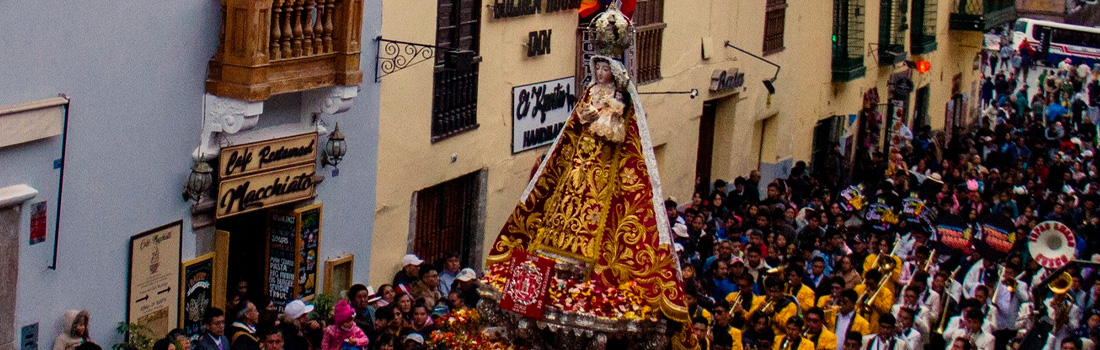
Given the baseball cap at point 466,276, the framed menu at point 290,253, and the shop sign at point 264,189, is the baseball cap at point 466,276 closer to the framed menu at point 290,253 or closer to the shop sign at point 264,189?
the framed menu at point 290,253

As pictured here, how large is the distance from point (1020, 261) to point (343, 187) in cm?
613

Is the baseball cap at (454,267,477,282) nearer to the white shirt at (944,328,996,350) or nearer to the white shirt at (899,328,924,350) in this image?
the white shirt at (899,328,924,350)

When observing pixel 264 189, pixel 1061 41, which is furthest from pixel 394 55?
pixel 1061 41

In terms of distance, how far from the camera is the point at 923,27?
3134 cm

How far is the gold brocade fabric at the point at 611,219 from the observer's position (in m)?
10.0

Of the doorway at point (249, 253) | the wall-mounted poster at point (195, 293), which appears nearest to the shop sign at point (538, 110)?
the doorway at point (249, 253)

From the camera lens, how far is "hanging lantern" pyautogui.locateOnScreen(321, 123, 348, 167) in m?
14.7

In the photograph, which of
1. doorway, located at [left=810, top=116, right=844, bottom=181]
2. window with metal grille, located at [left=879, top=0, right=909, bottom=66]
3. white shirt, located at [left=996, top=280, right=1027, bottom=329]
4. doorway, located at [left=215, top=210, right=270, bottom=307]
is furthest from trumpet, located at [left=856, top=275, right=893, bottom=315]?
window with metal grille, located at [left=879, top=0, right=909, bottom=66]

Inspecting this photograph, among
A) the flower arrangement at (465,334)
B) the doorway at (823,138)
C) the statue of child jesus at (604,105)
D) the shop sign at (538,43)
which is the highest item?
the statue of child jesus at (604,105)

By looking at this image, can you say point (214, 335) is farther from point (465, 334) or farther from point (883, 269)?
point (883, 269)

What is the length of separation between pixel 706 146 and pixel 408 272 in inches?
356

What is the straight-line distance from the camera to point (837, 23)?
27297 millimetres

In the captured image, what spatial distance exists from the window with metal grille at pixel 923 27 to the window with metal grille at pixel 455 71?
15645 mm

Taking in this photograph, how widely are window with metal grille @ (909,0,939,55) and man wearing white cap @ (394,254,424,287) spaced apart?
17328mm
